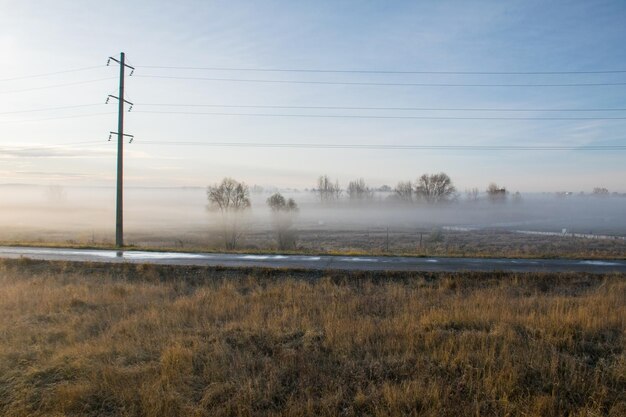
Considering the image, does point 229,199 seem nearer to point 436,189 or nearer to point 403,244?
point 403,244

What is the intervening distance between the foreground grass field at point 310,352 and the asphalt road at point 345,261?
4.28 m

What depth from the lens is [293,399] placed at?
5.75 m

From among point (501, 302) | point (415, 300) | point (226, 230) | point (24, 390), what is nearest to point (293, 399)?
point (24, 390)

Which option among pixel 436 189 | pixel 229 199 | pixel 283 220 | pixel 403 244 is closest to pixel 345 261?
pixel 403 244

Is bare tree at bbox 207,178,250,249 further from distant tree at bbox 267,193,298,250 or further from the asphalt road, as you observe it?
the asphalt road

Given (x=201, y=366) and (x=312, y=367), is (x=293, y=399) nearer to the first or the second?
(x=312, y=367)

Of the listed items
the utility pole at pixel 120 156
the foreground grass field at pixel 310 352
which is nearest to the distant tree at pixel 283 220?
the utility pole at pixel 120 156

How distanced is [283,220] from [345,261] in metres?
38.8

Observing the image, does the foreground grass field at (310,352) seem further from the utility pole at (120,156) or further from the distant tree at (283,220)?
the distant tree at (283,220)

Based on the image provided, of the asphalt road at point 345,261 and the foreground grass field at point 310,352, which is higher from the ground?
the asphalt road at point 345,261

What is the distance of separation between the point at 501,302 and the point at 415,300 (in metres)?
2.25

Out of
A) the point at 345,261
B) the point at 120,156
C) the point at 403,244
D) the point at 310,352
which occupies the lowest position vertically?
the point at 403,244

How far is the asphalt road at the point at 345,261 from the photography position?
58.6ft

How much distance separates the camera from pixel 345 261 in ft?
65.6
